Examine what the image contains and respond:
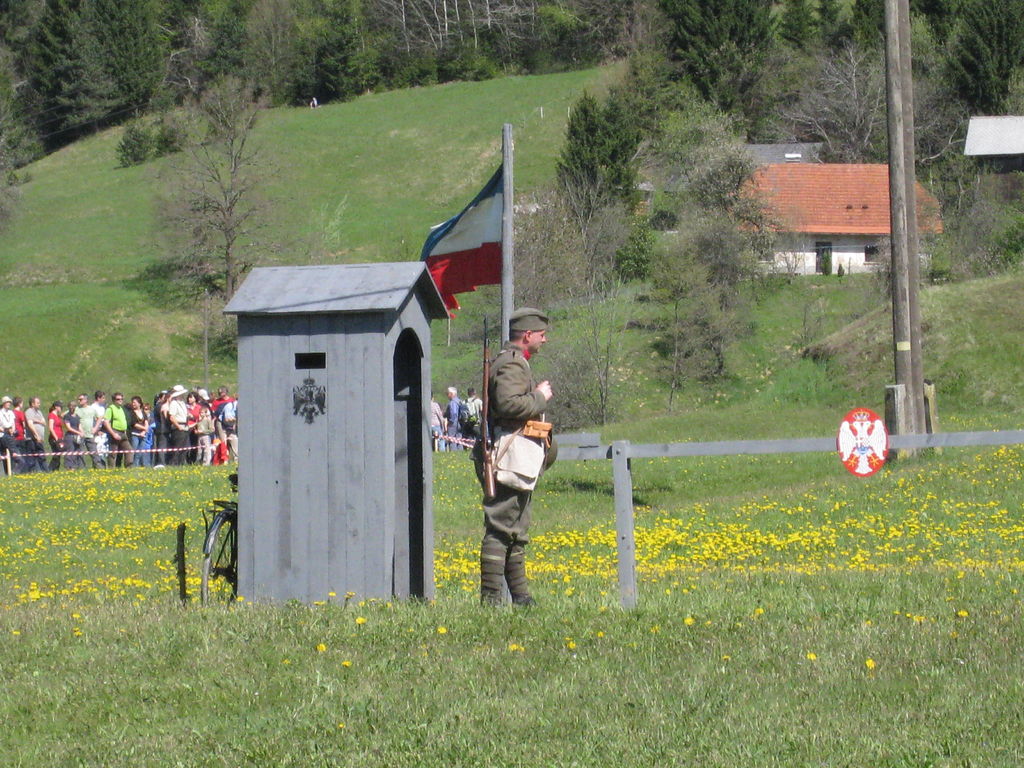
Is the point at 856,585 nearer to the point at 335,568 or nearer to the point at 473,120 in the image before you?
the point at 335,568

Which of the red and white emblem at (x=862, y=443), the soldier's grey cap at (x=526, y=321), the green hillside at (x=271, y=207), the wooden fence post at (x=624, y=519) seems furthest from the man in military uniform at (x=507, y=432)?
the green hillside at (x=271, y=207)

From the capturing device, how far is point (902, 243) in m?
21.3

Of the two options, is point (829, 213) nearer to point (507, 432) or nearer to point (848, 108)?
point (848, 108)

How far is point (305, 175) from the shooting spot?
80.2 meters

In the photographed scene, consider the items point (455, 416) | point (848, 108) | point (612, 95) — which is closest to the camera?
point (455, 416)

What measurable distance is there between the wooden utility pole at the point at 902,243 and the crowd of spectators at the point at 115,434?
47.9 ft

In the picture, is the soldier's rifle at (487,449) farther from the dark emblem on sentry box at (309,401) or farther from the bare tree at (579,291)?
the bare tree at (579,291)

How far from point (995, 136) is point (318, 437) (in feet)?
253

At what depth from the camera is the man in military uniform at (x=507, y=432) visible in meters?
7.97

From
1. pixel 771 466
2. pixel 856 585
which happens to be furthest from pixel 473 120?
pixel 856 585

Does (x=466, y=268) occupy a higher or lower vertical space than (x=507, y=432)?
higher

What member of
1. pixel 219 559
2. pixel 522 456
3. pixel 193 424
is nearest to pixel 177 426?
pixel 193 424

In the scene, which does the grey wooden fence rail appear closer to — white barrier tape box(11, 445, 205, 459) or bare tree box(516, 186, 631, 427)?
white barrier tape box(11, 445, 205, 459)

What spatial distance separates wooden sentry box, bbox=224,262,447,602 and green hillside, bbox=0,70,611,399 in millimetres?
46434
